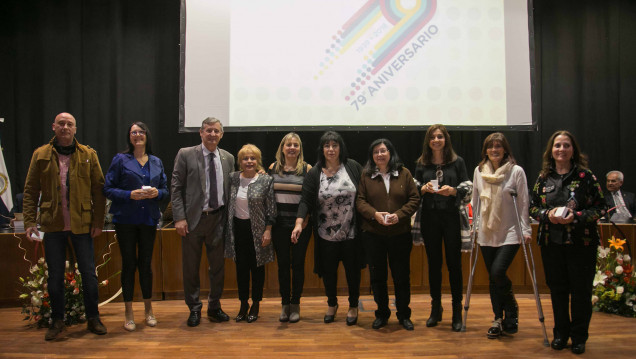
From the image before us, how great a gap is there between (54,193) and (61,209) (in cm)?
12

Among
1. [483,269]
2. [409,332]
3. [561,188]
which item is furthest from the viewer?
[483,269]

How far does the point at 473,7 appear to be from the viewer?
4996 mm

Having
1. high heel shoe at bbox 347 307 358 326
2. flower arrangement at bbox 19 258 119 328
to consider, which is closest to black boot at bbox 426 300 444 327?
high heel shoe at bbox 347 307 358 326

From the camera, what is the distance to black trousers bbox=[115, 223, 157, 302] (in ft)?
10.9

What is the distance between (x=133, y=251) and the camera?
3.35 meters

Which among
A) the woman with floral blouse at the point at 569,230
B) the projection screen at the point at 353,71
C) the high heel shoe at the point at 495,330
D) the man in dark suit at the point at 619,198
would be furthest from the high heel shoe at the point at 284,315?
the man in dark suit at the point at 619,198

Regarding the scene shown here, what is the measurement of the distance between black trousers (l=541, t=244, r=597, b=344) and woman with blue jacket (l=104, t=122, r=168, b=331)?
9.01 ft

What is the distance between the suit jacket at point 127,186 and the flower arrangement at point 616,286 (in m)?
3.78

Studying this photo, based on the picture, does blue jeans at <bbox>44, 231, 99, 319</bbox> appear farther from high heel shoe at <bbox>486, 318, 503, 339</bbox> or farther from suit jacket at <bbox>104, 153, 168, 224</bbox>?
high heel shoe at <bbox>486, 318, 503, 339</bbox>

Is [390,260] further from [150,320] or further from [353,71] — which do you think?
[353,71]

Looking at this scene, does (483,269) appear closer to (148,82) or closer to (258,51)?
(258,51)

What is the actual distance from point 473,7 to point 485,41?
41 cm

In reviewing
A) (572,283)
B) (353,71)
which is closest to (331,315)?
(572,283)

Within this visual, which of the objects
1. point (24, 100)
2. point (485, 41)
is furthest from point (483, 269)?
point (24, 100)
